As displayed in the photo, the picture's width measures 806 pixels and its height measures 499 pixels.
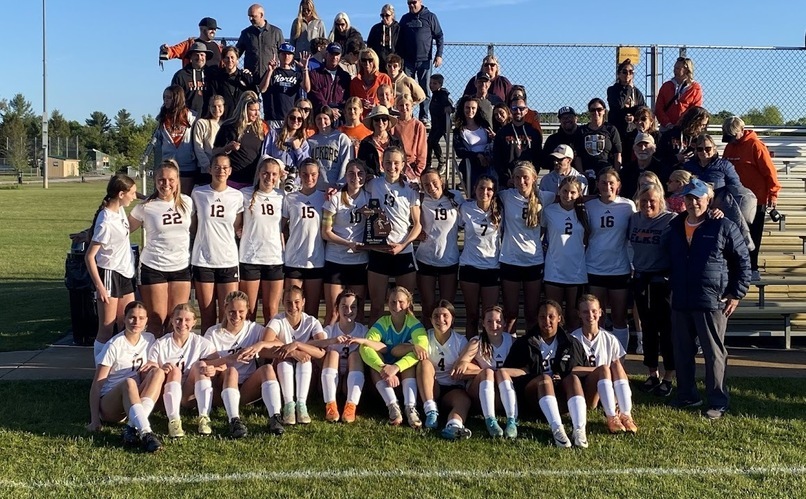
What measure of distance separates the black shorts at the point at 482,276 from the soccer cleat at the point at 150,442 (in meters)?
2.88

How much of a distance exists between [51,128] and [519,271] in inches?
3605

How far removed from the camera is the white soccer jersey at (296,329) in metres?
6.08

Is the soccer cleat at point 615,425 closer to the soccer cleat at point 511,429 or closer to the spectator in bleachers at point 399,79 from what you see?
the soccer cleat at point 511,429

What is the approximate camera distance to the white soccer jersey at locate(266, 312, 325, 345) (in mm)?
6082

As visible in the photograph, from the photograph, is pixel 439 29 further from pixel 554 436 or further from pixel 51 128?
pixel 51 128

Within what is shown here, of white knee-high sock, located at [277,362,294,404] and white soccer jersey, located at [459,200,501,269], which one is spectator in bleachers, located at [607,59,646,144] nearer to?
white soccer jersey, located at [459,200,501,269]

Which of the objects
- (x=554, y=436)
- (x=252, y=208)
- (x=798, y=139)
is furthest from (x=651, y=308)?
(x=798, y=139)

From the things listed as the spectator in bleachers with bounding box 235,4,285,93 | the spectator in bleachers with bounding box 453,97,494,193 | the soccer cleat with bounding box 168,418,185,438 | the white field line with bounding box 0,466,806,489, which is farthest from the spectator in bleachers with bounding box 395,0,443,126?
the white field line with bounding box 0,466,806,489

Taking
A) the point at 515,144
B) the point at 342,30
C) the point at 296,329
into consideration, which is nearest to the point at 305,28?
the point at 342,30

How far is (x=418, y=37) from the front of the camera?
10367mm

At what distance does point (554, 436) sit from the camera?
5.30 meters

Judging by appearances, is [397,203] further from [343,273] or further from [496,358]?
[496,358]

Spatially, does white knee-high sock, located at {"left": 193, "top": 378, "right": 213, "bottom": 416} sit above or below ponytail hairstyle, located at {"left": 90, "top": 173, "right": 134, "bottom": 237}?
below

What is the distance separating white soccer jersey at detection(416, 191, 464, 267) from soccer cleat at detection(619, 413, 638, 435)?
6.50 ft
